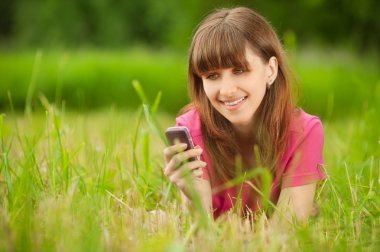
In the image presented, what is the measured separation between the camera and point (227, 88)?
1912 mm

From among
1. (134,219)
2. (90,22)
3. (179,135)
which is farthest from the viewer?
(90,22)

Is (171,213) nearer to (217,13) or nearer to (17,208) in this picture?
(17,208)

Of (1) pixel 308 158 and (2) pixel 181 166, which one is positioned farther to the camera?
(1) pixel 308 158

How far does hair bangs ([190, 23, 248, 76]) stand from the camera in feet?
6.28

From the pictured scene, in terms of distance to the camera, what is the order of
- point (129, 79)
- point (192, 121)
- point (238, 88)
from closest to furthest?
point (238, 88) < point (192, 121) < point (129, 79)

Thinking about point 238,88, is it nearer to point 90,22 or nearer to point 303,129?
point 303,129

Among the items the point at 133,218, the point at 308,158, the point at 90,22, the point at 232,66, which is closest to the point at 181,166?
the point at 133,218

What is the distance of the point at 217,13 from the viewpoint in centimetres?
209

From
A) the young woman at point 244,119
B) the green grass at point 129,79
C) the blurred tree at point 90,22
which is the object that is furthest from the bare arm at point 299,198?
the blurred tree at point 90,22

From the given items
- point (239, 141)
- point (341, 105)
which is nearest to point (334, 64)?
point (341, 105)

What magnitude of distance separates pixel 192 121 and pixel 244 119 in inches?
9.8

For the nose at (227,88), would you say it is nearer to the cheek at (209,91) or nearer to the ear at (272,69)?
the cheek at (209,91)

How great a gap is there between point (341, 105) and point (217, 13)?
4948mm

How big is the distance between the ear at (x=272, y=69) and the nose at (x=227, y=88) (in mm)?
182
